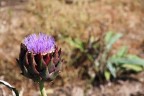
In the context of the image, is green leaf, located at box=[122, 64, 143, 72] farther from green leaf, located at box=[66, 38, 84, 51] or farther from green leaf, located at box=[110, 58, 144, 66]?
Answer: green leaf, located at box=[66, 38, 84, 51]

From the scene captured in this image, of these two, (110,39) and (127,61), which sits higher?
(110,39)

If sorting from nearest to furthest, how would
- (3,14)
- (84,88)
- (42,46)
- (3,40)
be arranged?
1. (42,46)
2. (84,88)
3. (3,40)
4. (3,14)

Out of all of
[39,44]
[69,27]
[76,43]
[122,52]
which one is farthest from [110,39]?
[39,44]

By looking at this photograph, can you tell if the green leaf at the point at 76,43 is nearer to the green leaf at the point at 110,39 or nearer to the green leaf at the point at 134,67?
the green leaf at the point at 110,39

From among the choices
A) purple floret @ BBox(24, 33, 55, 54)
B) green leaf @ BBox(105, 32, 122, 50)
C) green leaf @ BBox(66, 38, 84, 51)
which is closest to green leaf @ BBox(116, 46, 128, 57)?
green leaf @ BBox(105, 32, 122, 50)

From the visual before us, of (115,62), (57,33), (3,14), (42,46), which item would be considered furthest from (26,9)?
(42,46)

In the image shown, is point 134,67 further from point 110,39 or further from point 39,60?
point 39,60

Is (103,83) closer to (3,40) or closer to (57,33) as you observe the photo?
(57,33)
